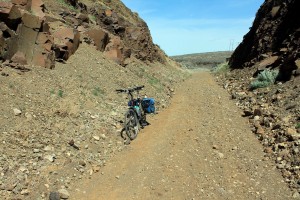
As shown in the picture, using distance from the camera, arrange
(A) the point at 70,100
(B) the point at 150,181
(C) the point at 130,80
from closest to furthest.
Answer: (B) the point at 150,181, (A) the point at 70,100, (C) the point at 130,80

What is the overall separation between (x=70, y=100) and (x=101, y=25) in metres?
14.6

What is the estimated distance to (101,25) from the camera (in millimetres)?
25469

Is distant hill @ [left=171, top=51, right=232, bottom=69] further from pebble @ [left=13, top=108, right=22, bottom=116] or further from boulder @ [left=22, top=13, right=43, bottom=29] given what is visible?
pebble @ [left=13, top=108, right=22, bottom=116]

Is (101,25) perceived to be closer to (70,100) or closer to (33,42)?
(33,42)

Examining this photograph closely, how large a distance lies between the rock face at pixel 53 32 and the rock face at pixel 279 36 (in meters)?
9.16

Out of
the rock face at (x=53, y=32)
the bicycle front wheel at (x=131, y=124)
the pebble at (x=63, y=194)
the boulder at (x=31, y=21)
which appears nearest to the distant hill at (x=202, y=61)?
the rock face at (x=53, y=32)

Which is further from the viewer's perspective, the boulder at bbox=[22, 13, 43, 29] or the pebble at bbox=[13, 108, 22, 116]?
the boulder at bbox=[22, 13, 43, 29]

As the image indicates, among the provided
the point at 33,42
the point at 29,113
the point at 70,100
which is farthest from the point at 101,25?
the point at 29,113

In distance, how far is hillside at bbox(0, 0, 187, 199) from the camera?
321 inches

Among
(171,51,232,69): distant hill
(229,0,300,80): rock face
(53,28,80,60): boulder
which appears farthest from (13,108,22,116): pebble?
(171,51,232,69): distant hill

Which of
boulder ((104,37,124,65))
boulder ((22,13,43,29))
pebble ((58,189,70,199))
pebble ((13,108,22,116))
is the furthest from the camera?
boulder ((104,37,124,65))

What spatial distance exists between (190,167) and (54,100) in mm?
5157

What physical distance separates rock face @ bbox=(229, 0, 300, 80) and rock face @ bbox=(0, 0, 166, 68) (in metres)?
9.16

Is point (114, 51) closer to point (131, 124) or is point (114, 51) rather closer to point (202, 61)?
point (131, 124)
